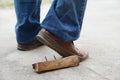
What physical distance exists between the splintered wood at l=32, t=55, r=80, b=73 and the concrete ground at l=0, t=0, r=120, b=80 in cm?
2

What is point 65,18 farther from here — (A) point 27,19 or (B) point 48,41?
(A) point 27,19

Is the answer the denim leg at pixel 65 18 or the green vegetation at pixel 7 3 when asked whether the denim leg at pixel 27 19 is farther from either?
the green vegetation at pixel 7 3

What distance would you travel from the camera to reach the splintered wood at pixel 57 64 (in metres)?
1.62

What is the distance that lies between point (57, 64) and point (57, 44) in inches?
4.5

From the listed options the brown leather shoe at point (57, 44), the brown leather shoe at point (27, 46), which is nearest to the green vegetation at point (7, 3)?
the brown leather shoe at point (27, 46)

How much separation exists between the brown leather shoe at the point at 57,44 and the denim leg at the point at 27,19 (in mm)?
272

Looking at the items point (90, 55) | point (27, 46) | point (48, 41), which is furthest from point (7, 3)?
point (48, 41)

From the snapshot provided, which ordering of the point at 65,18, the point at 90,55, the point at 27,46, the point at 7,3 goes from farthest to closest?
1. the point at 7,3
2. the point at 27,46
3. the point at 90,55
4. the point at 65,18

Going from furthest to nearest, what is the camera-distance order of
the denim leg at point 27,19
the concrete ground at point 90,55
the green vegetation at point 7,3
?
the green vegetation at point 7,3
the denim leg at point 27,19
the concrete ground at point 90,55

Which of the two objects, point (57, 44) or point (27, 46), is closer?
point (57, 44)

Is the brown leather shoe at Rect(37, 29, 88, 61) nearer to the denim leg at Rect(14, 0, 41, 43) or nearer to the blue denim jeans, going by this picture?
the blue denim jeans

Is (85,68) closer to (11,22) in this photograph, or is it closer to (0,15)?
(11,22)

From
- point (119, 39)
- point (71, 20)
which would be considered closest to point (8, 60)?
point (71, 20)

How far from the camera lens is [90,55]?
6.27 ft
